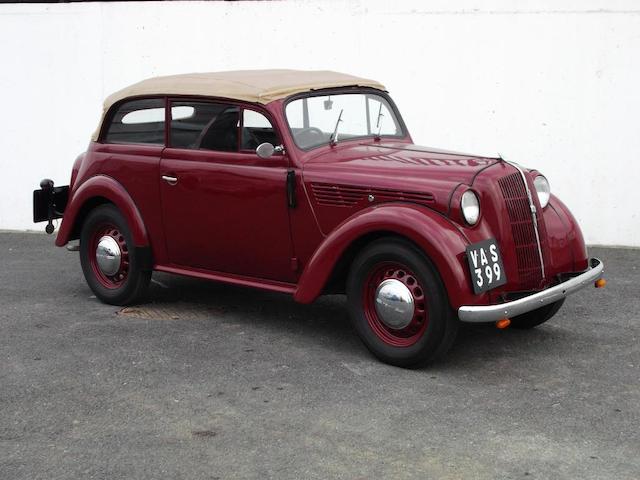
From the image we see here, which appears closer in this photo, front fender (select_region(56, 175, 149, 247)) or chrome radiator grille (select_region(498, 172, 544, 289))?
chrome radiator grille (select_region(498, 172, 544, 289))

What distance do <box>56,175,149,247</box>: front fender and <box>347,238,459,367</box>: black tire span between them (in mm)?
1816

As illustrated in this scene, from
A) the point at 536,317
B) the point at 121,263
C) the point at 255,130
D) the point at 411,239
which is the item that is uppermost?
the point at 255,130

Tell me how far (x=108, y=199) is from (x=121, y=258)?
17.2 inches

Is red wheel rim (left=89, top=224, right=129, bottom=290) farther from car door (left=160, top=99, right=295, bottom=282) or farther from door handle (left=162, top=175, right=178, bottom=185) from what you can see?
door handle (left=162, top=175, right=178, bottom=185)

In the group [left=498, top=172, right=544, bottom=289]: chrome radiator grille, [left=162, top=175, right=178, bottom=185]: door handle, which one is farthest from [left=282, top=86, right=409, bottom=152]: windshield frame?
[left=498, top=172, right=544, bottom=289]: chrome radiator grille

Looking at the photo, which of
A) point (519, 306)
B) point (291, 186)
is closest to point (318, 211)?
point (291, 186)

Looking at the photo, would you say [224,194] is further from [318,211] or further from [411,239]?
[411,239]

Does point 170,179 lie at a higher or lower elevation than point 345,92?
lower

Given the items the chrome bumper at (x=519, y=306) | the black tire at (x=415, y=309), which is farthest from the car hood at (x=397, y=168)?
the chrome bumper at (x=519, y=306)

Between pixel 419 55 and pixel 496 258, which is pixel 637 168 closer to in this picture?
pixel 419 55

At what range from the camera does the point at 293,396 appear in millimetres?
5254

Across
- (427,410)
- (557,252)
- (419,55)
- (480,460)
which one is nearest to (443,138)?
(419,55)

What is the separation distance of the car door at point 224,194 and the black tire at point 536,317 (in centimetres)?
155

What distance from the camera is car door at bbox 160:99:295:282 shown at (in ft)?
20.7
